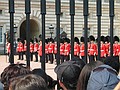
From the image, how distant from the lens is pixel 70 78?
7.40 feet

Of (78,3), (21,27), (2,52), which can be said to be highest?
(78,3)

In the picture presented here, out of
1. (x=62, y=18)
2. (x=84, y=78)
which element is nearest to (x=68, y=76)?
(x=84, y=78)

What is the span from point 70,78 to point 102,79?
1.07 feet

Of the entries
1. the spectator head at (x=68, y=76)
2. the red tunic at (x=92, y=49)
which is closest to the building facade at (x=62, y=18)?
the red tunic at (x=92, y=49)

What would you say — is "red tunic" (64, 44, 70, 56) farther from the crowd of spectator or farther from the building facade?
the crowd of spectator

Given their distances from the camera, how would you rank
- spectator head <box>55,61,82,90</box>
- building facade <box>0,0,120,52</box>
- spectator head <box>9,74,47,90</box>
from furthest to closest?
1. building facade <box>0,0,120,52</box>
2. spectator head <box>55,61,82,90</box>
3. spectator head <box>9,74,47,90</box>

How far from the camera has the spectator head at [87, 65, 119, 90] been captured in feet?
6.46

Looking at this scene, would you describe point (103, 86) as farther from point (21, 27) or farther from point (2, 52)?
point (21, 27)

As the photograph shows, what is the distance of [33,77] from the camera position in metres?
1.83

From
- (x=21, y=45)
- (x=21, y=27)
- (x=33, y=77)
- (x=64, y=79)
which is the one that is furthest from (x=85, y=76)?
(x=21, y=27)

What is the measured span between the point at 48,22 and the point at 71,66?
2381 centimetres

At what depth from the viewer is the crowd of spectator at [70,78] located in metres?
1.79

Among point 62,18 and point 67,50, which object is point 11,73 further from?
point 62,18

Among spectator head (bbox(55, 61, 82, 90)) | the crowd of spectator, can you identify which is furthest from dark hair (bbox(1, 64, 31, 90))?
spectator head (bbox(55, 61, 82, 90))
